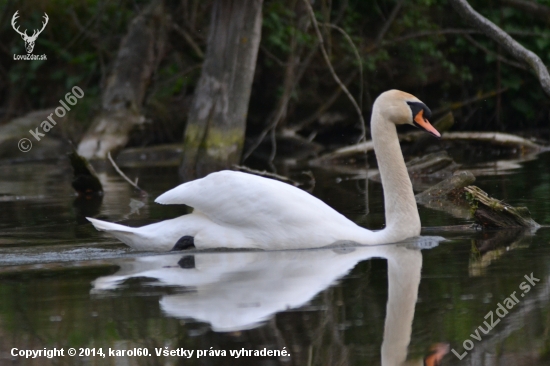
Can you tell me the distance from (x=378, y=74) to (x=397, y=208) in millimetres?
12463

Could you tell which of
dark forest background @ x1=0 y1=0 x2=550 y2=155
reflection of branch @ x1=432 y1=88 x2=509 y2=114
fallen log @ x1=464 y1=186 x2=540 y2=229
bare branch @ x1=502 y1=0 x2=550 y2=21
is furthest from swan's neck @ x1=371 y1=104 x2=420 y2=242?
reflection of branch @ x1=432 y1=88 x2=509 y2=114

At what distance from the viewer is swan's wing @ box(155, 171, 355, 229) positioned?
6.55 metres

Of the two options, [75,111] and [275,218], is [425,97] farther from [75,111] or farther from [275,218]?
[275,218]

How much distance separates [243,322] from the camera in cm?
460

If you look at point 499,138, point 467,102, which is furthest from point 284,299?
point 467,102

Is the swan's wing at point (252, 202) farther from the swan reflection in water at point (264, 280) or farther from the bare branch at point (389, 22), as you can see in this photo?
the bare branch at point (389, 22)

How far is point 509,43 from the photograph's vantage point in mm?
8578

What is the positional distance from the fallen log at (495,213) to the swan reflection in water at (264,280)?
0.55 meters

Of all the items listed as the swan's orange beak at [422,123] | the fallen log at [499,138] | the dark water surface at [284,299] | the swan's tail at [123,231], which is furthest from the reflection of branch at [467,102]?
the swan's tail at [123,231]

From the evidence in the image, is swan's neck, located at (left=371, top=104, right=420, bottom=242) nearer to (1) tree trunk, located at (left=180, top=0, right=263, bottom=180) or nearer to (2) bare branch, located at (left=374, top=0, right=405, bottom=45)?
(1) tree trunk, located at (left=180, top=0, right=263, bottom=180)

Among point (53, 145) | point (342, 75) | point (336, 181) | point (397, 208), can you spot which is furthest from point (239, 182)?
point (53, 145)

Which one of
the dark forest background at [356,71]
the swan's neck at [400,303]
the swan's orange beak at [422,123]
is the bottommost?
the swan's neck at [400,303]

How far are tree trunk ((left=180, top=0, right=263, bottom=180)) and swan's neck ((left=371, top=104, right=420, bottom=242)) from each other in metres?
5.98

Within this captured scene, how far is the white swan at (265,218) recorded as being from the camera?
655 cm
